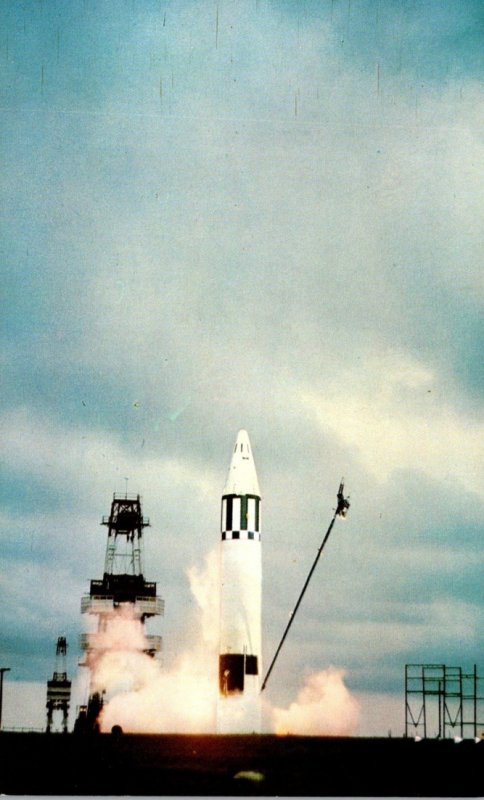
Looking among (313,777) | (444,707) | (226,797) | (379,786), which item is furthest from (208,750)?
(444,707)

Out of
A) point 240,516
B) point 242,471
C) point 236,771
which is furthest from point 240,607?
point 236,771

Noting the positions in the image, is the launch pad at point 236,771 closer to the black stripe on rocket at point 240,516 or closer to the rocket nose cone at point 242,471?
the black stripe on rocket at point 240,516

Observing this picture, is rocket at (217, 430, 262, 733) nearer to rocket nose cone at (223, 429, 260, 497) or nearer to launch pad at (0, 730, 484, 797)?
rocket nose cone at (223, 429, 260, 497)

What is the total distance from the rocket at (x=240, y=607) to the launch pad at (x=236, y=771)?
5.41 metres

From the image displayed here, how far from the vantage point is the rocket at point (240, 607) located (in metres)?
75.4

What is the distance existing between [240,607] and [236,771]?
29.7 metres

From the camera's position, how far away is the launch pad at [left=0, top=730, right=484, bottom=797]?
128ft

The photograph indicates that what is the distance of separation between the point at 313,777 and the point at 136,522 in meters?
69.2

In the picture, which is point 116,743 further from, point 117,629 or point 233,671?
point 117,629

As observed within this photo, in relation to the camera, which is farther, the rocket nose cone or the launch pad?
the rocket nose cone

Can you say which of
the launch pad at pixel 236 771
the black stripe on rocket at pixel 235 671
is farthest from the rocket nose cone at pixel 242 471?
the launch pad at pixel 236 771

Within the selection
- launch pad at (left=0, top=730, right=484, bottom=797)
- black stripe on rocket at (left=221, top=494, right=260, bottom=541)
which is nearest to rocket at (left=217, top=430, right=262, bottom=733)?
black stripe on rocket at (left=221, top=494, right=260, bottom=541)

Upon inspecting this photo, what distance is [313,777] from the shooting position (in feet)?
151

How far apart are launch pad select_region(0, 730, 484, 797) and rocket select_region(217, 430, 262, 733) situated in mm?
5407
